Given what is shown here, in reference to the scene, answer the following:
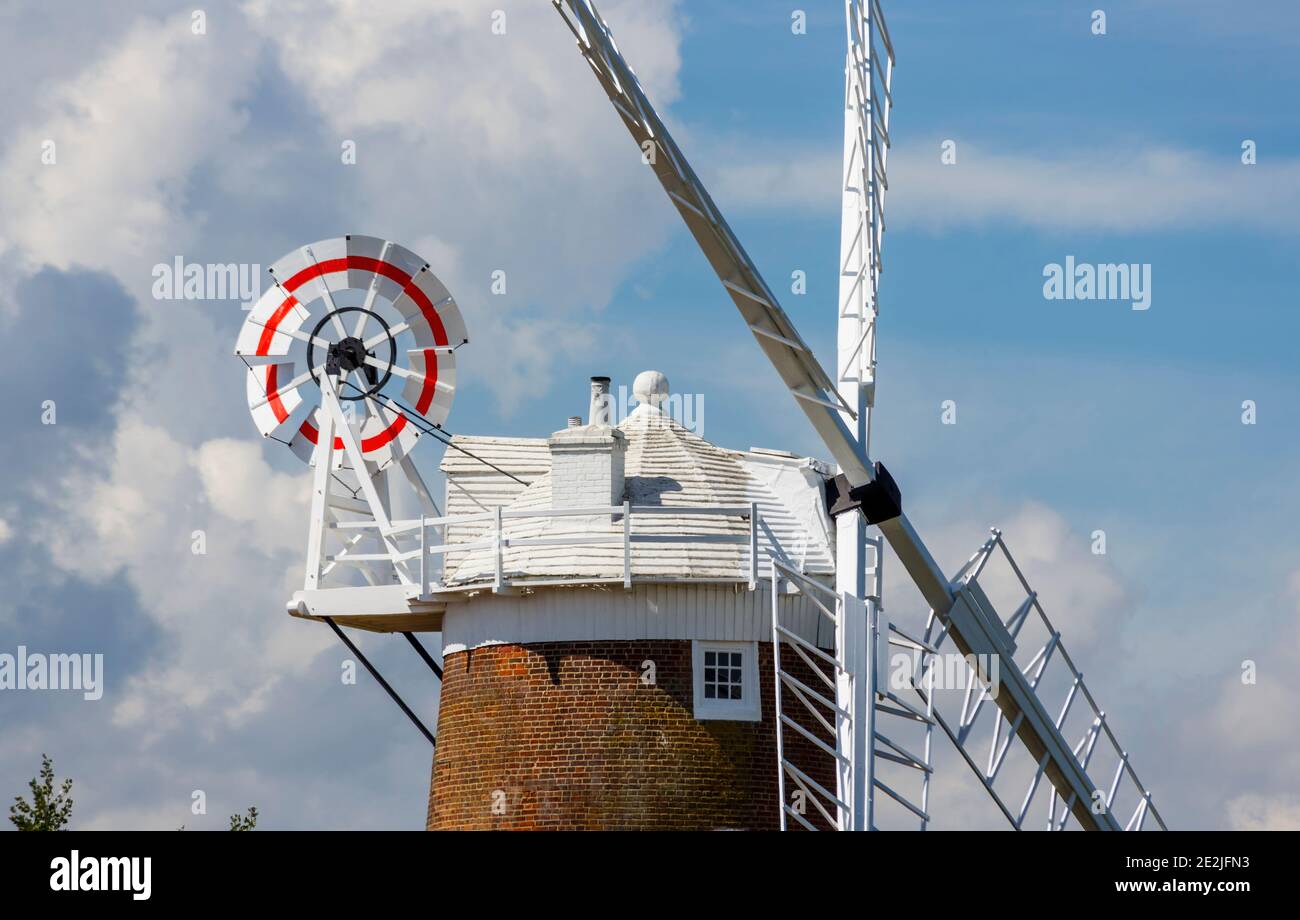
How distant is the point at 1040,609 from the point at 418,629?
10.0 metres

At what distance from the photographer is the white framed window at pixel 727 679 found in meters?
34.2

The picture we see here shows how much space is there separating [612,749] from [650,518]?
354 centimetres

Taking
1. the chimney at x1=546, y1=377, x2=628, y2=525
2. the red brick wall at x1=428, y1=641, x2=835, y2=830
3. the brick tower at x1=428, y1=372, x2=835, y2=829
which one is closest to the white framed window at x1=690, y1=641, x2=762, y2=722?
the brick tower at x1=428, y1=372, x2=835, y2=829

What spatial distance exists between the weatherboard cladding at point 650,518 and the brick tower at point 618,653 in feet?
0.13

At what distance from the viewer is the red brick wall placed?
3353 cm

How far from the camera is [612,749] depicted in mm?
33688

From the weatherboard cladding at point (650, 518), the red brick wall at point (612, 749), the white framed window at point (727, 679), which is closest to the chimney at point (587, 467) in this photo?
the weatherboard cladding at point (650, 518)

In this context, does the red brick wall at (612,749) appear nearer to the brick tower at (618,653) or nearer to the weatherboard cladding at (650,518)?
the brick tower at (618,653)

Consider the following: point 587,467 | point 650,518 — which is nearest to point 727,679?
point 650,518

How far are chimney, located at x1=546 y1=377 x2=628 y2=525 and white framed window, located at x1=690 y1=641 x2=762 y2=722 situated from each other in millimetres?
2842

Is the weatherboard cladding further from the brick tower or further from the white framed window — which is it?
the white framed window

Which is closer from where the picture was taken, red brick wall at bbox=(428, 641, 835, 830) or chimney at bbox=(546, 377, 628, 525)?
red brick wall at bbox=(428, 641, 835, 830)

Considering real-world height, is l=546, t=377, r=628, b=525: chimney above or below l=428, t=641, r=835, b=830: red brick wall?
above
